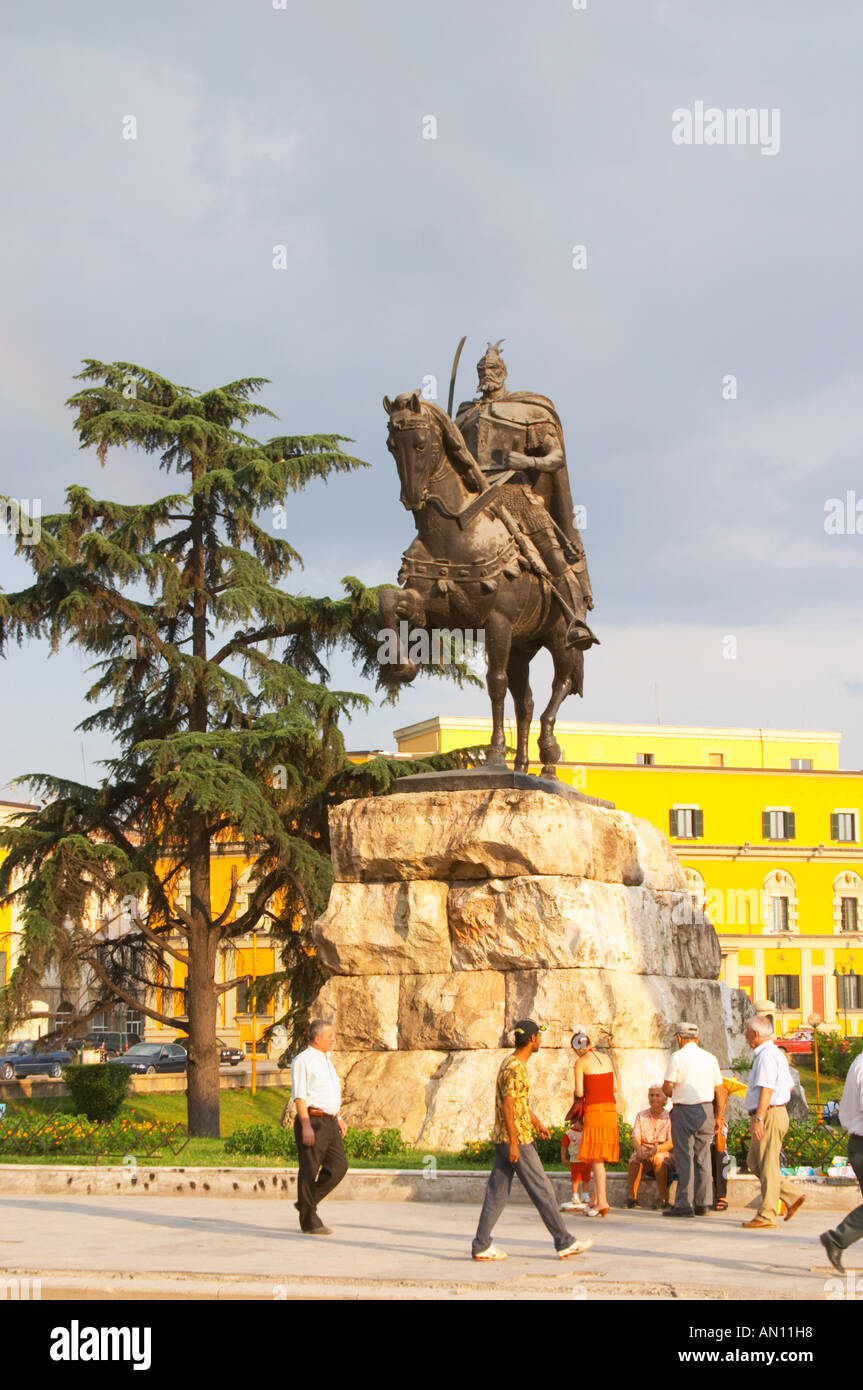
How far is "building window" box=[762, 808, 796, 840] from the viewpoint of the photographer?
67875 millimetres

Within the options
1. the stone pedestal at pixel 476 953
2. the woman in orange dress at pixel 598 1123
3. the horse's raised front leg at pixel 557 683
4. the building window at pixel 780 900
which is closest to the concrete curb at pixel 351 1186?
the woman in orange dress at pixel 598 1123

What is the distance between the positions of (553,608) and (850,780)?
181 ft

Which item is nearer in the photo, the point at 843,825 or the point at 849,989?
the point at 849,989

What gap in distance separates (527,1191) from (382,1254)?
97 centimetres

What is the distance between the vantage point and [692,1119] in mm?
11695

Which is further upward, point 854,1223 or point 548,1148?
point 854,1223

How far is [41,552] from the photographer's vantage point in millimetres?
25812

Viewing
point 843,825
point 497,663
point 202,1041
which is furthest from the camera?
point 843,825

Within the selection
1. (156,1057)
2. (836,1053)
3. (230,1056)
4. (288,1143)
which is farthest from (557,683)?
(230,1056)

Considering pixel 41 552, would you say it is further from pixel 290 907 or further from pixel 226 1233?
pixel 226 1233

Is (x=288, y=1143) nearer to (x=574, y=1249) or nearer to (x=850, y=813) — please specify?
(x=574, y=1249)

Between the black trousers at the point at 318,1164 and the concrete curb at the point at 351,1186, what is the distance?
2.19 m

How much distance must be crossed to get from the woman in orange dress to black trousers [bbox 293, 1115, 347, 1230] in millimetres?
2088

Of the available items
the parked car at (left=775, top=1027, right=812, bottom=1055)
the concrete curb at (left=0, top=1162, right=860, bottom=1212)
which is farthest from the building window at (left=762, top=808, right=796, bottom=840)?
the concrete curb at (left=0, top=1162, right=860, bottom=1212)
